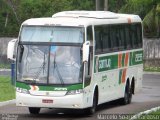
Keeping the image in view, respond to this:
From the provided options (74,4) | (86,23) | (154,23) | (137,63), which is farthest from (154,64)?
(86,23)

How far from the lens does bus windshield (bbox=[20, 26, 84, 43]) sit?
19922mm

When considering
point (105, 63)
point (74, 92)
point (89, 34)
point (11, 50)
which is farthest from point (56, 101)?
point (105, 63)

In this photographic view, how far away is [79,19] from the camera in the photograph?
67.6 feet

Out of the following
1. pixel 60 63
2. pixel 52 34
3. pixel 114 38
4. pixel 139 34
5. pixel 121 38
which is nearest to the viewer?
pixel 60 63

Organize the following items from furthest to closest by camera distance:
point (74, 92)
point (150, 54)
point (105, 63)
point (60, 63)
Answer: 1. point (150, 54)
2. point (105, 63)
3. point (60, 63)
4. point (74, 92)

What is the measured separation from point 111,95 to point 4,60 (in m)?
29.6

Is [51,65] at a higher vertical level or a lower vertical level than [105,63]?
higher

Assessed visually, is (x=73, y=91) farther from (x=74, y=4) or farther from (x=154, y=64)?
(x=74, y=4)

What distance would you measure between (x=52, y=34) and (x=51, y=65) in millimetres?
965

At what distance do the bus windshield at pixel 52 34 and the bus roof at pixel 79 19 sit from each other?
144 mm

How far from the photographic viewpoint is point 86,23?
798 inches

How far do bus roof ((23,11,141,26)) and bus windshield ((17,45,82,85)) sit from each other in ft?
2.50

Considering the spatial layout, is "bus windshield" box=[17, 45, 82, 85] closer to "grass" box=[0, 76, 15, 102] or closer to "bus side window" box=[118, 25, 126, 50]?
"bus side window" box=[118, 25, 126, 50]

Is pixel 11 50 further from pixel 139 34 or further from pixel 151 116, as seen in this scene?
pixel 139 34
